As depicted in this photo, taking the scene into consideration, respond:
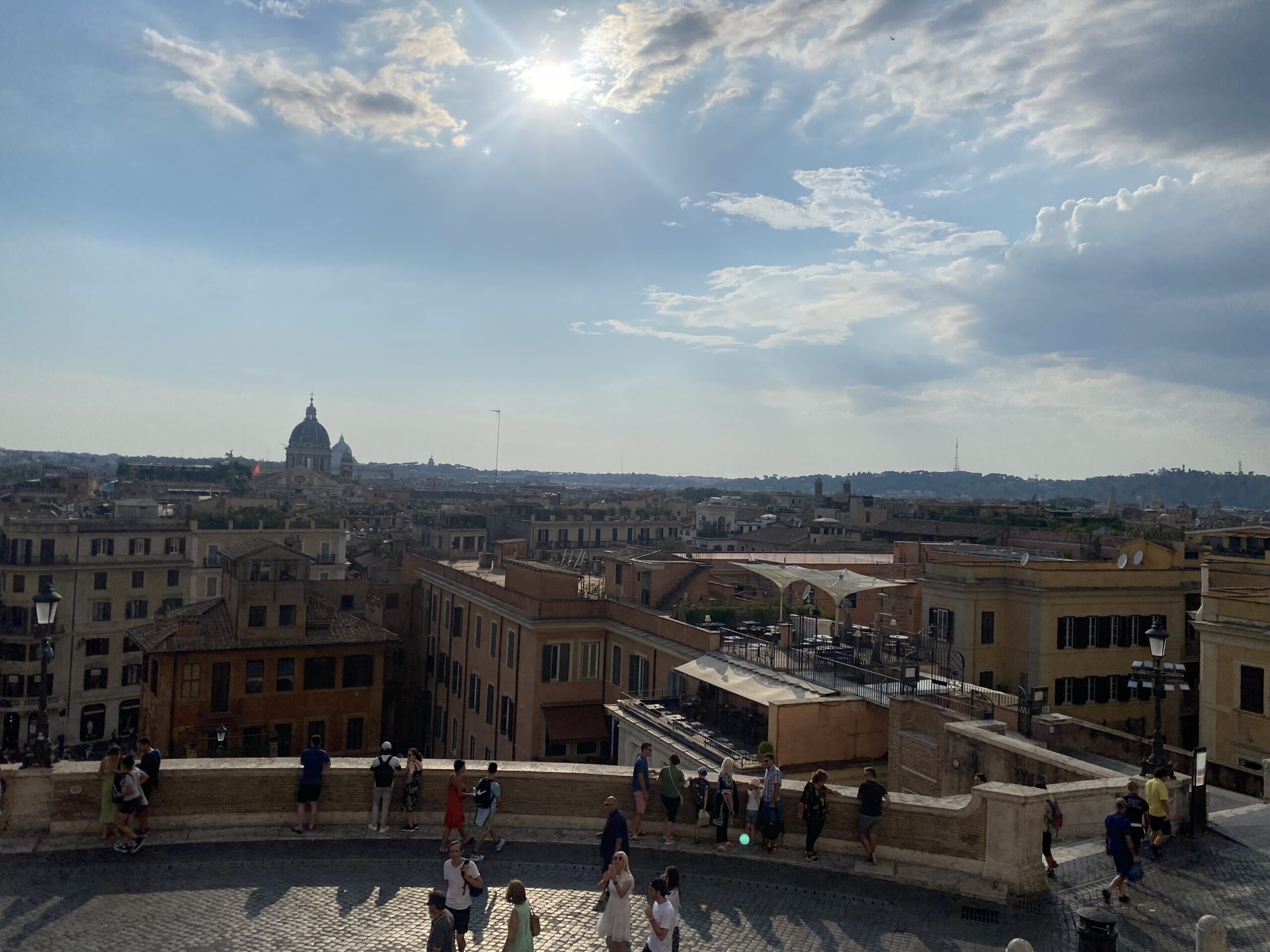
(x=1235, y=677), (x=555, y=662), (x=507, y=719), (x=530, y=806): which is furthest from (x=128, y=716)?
(x=1235, y=677)

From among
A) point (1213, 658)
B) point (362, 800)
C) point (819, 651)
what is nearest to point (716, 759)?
point (819, 651)

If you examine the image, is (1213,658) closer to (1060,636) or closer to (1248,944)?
(1060,636)

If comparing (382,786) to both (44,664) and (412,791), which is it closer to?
(412,791)

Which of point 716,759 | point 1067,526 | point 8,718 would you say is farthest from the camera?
point 1067,526

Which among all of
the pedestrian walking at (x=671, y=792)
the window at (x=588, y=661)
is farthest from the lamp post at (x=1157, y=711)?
Answer: the window at (x=588, y=661)

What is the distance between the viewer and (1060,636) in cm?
3456

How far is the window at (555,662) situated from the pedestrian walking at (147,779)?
22.9 m

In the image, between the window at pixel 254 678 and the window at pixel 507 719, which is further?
the window at pixel 254 678

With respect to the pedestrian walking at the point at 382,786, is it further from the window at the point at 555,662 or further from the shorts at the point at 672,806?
the window at the point at 555,662

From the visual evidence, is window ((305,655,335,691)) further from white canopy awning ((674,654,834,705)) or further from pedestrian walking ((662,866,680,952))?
pedestrian walking ((662,866,680,952))

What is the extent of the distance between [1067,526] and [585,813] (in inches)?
2656

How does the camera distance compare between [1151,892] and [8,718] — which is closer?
[1151,892]

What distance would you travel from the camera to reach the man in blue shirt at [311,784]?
41.7 feet

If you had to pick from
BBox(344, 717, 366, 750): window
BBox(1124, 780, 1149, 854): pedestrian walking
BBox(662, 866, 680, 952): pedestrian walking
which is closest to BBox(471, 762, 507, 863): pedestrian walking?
BBox(662, 866, 680, 952): pedestrian walking
